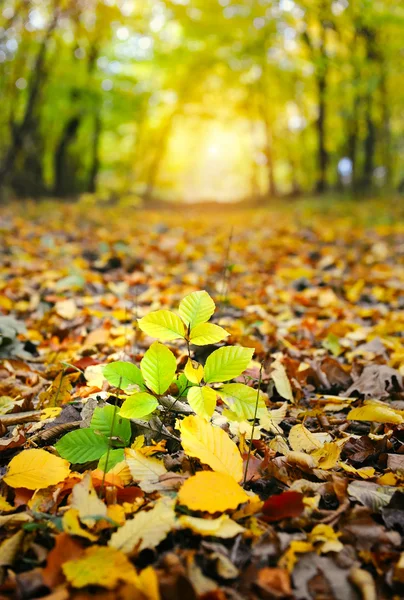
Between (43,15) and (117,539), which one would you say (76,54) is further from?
(117,539)

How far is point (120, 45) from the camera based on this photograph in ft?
40.1

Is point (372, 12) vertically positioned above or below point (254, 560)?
above

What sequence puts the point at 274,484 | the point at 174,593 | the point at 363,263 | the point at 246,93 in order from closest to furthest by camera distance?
the point at 174,593, the point at 274,484, the point at 363,263, the point at 246,93

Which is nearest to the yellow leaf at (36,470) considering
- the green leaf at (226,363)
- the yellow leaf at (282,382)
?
the green leaf at (226,363)

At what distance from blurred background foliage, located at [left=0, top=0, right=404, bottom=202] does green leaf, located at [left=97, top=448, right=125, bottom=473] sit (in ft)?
22.2

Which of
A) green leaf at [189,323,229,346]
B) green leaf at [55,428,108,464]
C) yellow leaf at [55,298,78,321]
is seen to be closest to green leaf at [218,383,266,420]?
green leaf at [189,323,229,346]

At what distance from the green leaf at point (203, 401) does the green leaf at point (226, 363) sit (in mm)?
39

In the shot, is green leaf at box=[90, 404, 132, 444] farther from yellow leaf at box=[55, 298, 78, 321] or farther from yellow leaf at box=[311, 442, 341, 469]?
yellow leaf at box=[55, 298, 78, 321]

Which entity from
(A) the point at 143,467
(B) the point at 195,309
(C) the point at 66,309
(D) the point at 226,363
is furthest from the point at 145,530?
(C) the point at 66,309

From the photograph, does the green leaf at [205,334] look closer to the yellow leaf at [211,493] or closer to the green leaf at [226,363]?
the green leaf at [226,363]

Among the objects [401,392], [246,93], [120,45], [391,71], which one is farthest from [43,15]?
[246,93]

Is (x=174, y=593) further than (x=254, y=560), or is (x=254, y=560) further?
(x=254, y=560)

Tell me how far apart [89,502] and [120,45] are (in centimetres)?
1337

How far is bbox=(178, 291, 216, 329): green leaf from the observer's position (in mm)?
1350
